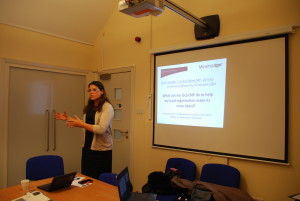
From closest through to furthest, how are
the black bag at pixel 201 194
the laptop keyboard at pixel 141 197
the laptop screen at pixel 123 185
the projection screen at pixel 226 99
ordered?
the laptop screen at pixel 123 185
the laptop keyboard at pixel 141 197
the black bag at pixel 201 194
the projection screen at pixel 226 99

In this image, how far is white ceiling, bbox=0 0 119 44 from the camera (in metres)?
3.29

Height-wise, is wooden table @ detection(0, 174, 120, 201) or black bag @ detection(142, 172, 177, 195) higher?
wooden table @ detection(0, 174, 120, 201)

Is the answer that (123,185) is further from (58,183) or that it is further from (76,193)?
(58,183)

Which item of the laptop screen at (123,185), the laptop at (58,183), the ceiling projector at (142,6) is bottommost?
the laptop at (58,183)

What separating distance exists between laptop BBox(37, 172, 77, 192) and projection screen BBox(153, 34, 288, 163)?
5.01 ft

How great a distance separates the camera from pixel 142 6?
1903 mm

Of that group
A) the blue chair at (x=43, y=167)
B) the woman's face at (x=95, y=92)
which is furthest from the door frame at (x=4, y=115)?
the woman's face at (x=95, y=92)

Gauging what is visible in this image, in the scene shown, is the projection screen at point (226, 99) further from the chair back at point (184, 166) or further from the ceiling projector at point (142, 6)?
the ceiling projector at point (142, 6)

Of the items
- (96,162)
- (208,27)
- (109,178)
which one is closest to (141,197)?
(109,178)

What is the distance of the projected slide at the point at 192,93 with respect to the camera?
8.82ft

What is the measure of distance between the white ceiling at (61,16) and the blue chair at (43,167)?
86.9 inches

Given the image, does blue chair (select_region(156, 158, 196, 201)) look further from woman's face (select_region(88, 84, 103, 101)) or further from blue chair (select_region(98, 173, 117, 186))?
woman's face (select_region(88, 84, 103, 101))

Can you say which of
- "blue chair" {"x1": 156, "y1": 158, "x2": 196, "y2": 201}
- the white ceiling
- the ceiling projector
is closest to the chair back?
"blue chair" {"x1": 156, "y1": 158, "x2": 196, "y2": 201}

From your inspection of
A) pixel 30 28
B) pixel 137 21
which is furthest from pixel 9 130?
pixel 137 21
